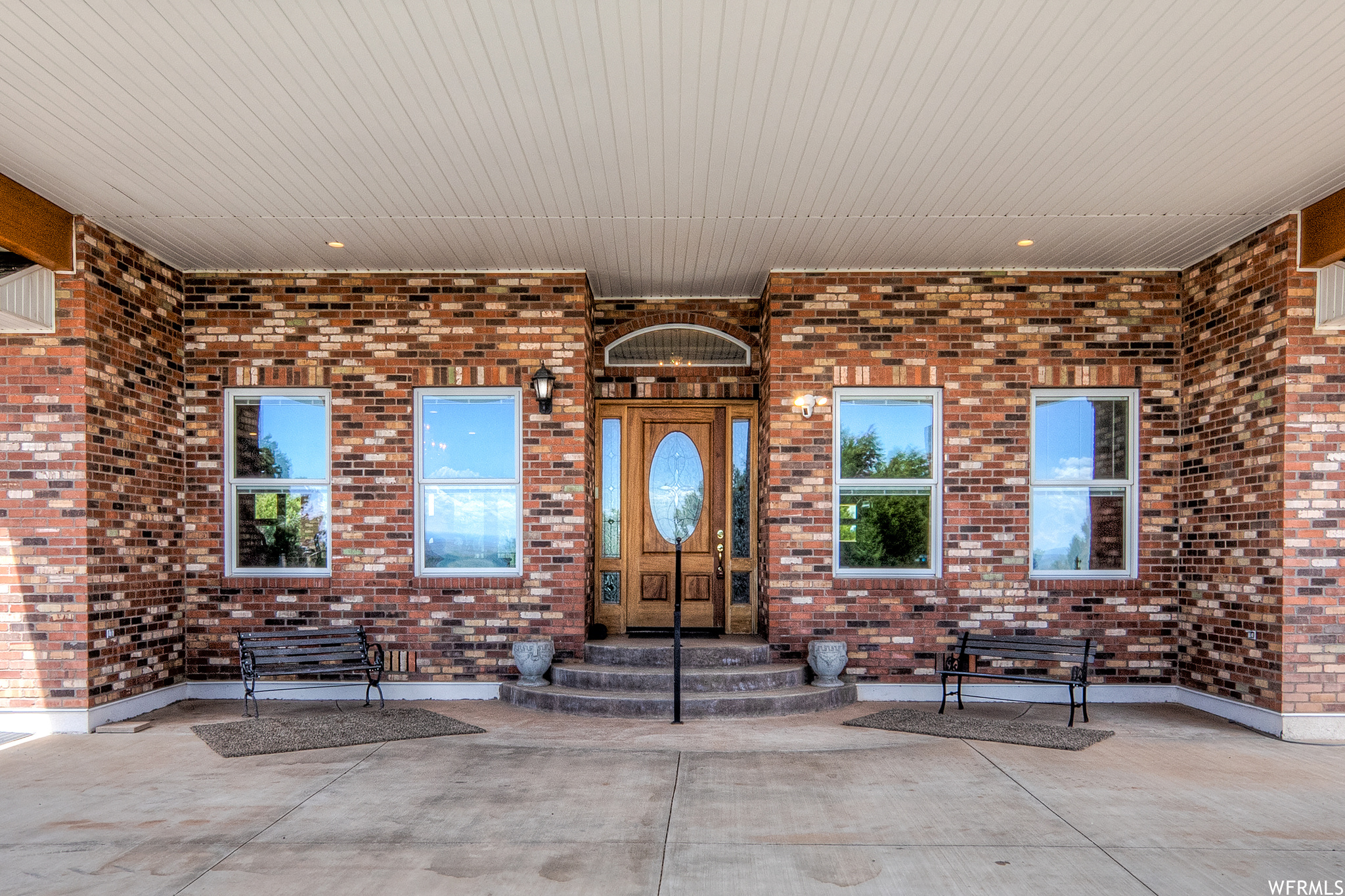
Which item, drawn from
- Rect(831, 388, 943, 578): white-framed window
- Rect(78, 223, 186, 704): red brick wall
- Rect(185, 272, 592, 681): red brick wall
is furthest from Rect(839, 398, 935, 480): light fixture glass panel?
Rect(78, 223, 186, 704): red brick wall

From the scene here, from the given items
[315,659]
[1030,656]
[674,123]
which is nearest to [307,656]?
[315,659]

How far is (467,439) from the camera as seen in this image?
28.0 feet

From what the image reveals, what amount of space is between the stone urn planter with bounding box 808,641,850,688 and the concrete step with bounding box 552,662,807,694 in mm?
168

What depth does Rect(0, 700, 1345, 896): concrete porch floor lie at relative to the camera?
4016mm

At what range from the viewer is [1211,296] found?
7.93m

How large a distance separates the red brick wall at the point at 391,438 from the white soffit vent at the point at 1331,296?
19.4 feet

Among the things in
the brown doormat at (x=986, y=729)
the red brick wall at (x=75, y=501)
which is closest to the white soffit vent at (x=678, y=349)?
the brown doormat at (x=986, y=729)

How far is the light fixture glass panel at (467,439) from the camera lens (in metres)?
8.52

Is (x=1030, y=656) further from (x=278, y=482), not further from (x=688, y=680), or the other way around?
(x=278, y=482)

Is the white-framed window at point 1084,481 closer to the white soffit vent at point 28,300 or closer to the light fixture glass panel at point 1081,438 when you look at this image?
the light fixture glass panel at point 1081,438

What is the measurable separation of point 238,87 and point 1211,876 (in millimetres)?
6120

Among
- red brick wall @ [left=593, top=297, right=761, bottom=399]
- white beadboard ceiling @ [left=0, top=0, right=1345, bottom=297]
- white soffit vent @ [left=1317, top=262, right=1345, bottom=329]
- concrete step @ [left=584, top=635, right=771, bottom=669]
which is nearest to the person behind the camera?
white beadboard ceiling @ [left=0, top=0, right=1345, bottom=297]

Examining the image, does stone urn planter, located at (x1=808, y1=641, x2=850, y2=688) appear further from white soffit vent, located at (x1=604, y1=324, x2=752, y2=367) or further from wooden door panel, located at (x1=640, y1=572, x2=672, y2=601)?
white soffit vent, located at (x1=604, y1=324, x2=752, y2=367)

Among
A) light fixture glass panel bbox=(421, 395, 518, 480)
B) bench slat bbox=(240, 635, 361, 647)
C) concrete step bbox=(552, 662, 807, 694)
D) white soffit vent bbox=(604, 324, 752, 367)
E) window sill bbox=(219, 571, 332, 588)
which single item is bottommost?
concrete step bbox=(552, 662, 807, 694)
